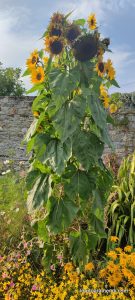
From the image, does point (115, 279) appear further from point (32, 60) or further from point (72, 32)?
point (72, 32)

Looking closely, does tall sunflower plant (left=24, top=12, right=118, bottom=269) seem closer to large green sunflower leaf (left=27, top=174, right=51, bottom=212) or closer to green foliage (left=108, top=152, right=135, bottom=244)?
large green sunflower leaf (left=27, top=174, right=51, bottom=212)

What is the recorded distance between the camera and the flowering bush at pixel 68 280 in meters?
3.61

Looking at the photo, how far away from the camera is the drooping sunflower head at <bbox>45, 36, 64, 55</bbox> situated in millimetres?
3224

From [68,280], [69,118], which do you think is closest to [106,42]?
[69,118]

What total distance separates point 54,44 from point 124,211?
254 centimetres

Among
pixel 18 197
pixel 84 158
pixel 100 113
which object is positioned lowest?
pixel 18 197

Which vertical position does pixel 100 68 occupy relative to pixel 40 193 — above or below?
above

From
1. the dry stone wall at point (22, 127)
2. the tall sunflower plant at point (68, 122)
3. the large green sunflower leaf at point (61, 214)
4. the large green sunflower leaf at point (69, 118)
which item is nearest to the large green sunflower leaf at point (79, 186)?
the tall sunflower plant at point (68, 122)

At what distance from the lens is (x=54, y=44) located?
3.23 meters

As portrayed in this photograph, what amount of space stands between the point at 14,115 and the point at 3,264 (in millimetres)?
4362

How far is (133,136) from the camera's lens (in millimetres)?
7984

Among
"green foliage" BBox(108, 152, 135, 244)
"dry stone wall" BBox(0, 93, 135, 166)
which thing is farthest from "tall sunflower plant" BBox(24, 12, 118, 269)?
"dry stone wall" BBox(0, 93, 135, 166)

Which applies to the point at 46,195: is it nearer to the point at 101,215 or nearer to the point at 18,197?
the point at 101,215

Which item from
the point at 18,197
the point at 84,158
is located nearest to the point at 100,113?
the point at 84,158
